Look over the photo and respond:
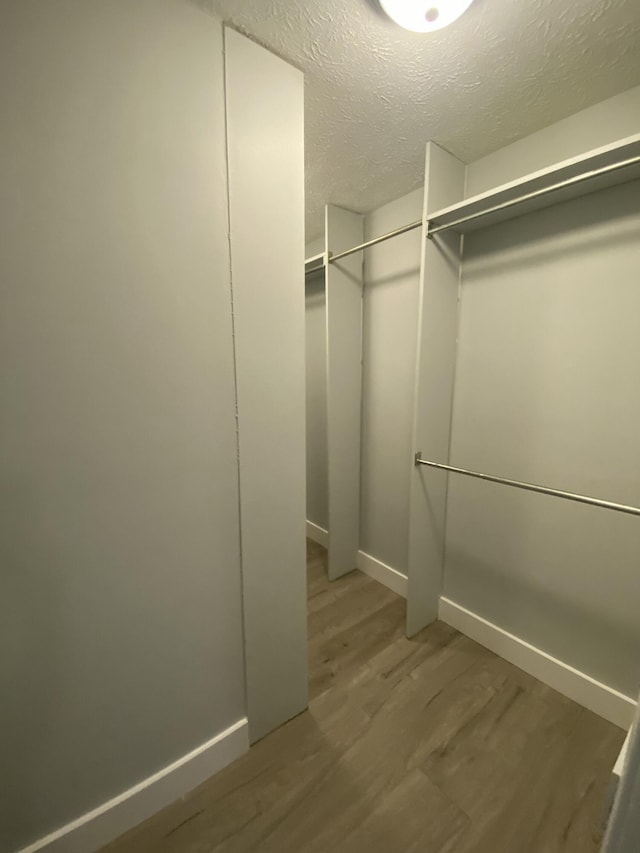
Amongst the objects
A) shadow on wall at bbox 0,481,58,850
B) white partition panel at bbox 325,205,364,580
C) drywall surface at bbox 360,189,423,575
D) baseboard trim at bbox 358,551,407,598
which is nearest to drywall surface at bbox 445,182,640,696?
drywall surface at bbox 360,189,423,575

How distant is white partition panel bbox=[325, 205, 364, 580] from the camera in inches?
Result: 86.5

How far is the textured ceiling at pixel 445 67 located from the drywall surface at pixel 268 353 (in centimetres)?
14

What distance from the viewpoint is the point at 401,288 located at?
2.10 m

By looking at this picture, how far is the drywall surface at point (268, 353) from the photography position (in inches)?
41.9

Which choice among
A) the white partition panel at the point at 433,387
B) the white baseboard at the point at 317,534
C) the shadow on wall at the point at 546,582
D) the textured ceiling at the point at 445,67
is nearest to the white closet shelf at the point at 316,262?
the textured ceiling at the point at 445,67

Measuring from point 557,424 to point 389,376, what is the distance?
39.3 inches

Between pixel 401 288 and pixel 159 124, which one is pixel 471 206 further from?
pixel 159 124

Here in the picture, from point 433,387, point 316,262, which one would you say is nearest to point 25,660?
point 433,387

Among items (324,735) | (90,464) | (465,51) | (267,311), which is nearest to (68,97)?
(267,311)

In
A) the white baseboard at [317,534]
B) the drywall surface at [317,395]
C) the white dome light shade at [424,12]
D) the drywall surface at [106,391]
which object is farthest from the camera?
the white baseboard at [317,534]

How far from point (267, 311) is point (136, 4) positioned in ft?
2.66

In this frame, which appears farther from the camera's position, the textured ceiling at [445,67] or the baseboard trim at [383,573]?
the baseboard trim at [383,573]

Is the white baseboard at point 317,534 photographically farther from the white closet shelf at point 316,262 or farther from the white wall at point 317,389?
the white closet shelf at point 316,262

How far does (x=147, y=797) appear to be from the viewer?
1119 mm
